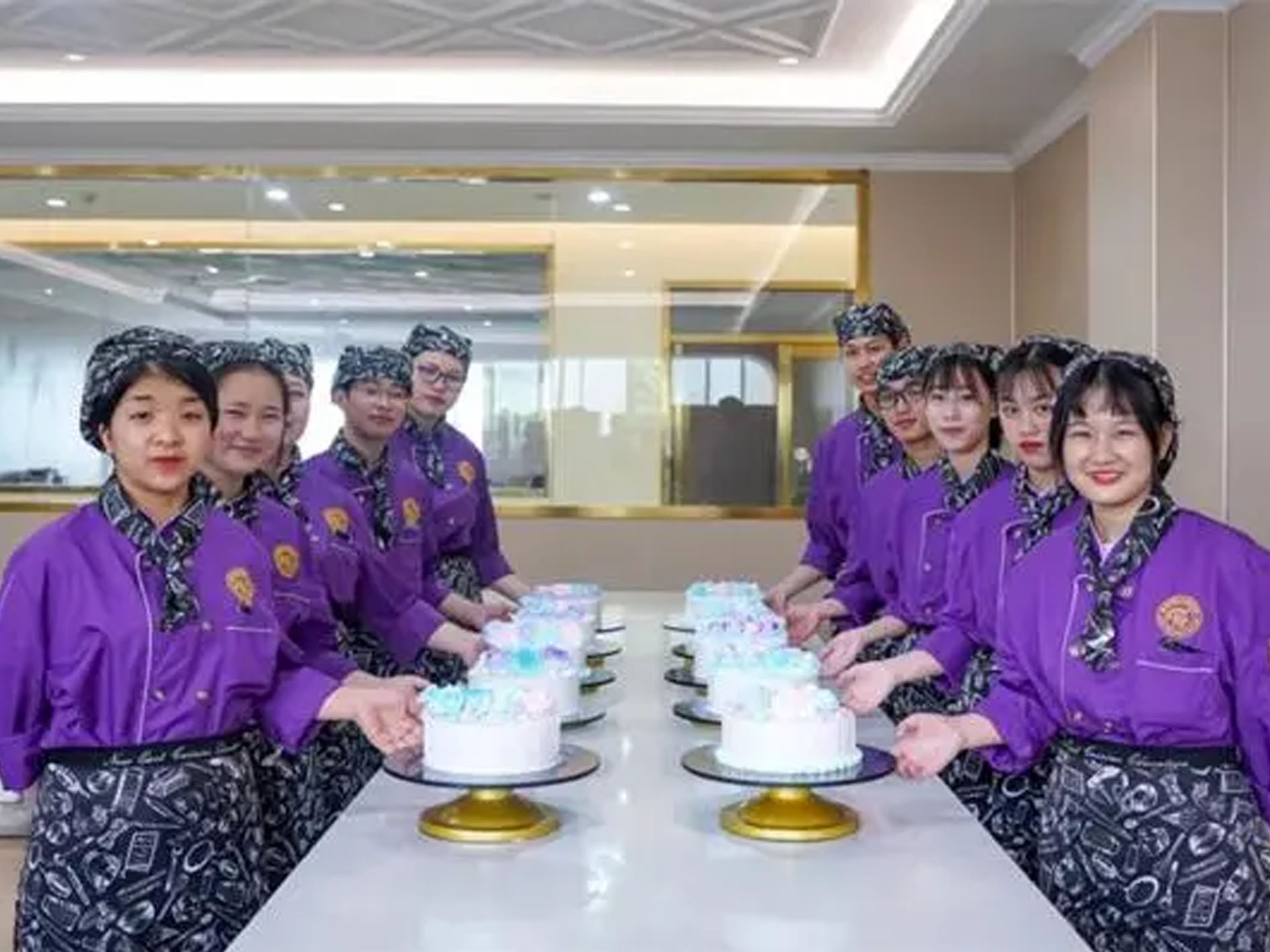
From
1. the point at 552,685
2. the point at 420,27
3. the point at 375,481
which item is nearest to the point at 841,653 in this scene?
the point at 552,685

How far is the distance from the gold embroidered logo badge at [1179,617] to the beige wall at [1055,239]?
2863 millimetres

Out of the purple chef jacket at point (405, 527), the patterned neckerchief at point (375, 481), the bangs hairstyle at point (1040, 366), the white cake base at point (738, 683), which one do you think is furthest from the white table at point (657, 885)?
the patterned neckerchief at point (375, 481)

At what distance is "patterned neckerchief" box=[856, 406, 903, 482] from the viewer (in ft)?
11.8

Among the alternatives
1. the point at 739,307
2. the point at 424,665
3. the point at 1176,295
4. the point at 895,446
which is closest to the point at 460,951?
the point at 424,665

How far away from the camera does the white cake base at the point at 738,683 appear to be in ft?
5.76

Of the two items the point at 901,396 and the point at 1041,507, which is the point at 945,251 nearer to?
the point at 901,396

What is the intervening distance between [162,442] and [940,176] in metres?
4.53

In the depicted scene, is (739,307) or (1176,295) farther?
(739,307)

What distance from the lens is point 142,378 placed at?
1759 millimetres

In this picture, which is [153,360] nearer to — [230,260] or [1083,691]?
[1083,691]

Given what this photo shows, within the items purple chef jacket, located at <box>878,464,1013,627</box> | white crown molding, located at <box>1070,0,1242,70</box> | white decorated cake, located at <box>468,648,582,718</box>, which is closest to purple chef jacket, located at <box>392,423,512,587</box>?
purple chef jacket, located at <box>878,464,1013,627</box>

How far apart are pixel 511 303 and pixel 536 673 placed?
4.25 metres

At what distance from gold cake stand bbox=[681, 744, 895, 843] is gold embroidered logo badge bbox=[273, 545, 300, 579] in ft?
2.91

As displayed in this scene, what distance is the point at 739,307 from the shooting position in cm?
602
